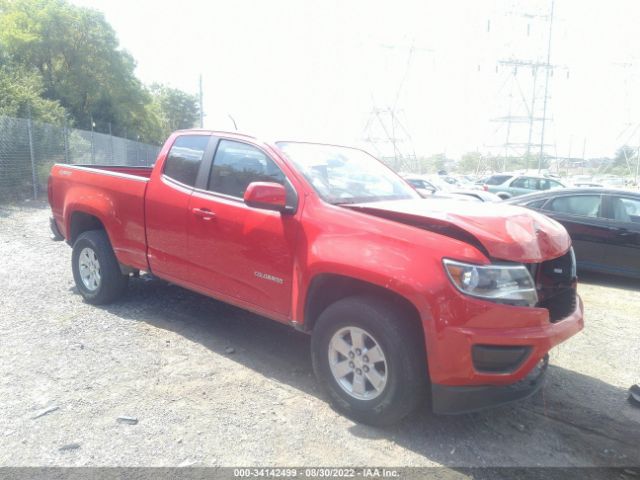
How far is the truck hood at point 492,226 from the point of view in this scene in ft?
10.1

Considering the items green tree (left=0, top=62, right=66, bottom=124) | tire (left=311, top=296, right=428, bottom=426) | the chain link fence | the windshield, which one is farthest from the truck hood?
green tree (left=0, top=62, right=66, bottom=124)

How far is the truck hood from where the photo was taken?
10.1ft

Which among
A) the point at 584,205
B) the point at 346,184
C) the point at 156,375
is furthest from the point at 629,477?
the point at 584,205

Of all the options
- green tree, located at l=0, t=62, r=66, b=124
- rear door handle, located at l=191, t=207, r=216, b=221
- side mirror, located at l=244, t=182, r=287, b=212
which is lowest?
rear door handle, located at l=191, t=207, r=216, b=221

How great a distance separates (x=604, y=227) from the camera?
7773 millimetres

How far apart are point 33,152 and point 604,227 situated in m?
14.3

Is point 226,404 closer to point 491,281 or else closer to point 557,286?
point 491,281

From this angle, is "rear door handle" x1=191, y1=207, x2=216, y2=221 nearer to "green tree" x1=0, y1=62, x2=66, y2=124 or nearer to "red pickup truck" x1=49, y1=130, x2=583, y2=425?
"red pickup truck" x1=49, y1=130, x2=583, y2=425

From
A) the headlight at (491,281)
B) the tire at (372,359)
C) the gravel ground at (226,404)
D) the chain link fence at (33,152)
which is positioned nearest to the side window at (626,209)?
the gravel ground at (226,404)

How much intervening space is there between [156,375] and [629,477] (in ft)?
10.4

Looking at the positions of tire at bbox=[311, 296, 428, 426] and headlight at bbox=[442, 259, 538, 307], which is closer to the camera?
headlight at bbox=[442, 259, 538, 307]

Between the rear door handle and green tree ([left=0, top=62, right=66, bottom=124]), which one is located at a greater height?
green tree ([left=0, top=62, right=66, bottom=124])

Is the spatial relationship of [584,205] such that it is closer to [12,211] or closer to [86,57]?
[12,211]

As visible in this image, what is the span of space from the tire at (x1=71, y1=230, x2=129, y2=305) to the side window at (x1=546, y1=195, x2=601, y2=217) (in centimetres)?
651
